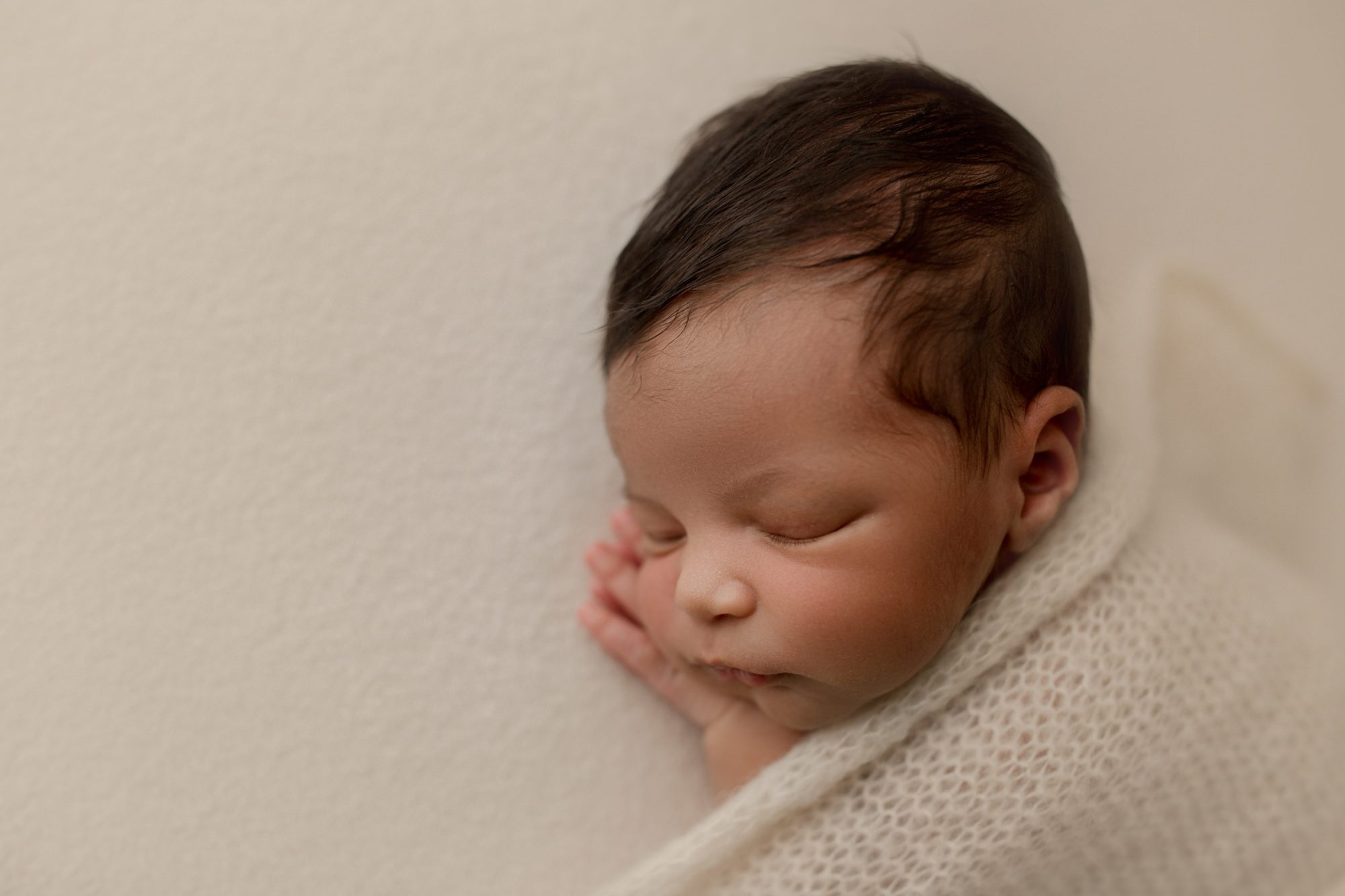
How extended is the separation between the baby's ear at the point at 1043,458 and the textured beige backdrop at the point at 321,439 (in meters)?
0.43

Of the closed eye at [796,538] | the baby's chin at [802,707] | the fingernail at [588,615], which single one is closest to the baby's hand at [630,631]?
the fingernail at [588,615]

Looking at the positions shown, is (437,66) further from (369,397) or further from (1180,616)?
(1180,616)

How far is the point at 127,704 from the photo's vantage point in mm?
→ 994

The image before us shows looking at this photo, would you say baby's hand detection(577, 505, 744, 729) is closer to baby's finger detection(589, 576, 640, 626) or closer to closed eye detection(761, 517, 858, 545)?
baby's finger detection(589, 576, 640, 626)

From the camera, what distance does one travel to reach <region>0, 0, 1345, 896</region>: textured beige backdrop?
999 millimetres

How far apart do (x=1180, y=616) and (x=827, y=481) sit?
0.44 meters

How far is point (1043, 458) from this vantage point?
0.94 m

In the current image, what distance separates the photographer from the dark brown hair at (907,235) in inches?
32.0

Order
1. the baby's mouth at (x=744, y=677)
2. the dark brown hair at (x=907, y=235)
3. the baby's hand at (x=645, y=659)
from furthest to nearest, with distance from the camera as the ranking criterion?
the baby's hand at (x=645, y=659) < the baby's mouth at (x=744, y=677) < the dark brown hair at (x=907, y=235)

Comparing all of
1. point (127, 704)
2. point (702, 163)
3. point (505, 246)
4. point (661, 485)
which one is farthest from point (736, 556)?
point (127, 704)

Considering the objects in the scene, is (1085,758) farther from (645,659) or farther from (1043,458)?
(645,659)

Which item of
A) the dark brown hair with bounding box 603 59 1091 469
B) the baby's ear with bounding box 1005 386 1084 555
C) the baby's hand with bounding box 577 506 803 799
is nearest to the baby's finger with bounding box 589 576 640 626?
the baby's hand with bounding box 577 506 803 799

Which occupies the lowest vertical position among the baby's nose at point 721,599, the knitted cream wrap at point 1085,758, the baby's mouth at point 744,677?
the knitted cream wrap at point 1085,758

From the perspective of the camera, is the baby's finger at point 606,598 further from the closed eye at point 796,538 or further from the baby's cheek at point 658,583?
the closed eye at point 796,538
